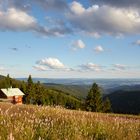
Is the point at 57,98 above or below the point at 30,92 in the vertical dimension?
below

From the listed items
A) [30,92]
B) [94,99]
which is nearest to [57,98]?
[30,92]

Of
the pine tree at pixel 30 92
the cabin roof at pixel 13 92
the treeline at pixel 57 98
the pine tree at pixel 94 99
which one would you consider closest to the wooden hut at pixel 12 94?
the cabin roof at pixel 13 92

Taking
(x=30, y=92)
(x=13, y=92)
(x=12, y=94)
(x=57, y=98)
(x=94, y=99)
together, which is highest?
(x=30, y=92)

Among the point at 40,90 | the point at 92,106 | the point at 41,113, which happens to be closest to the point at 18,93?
the point at 40,90

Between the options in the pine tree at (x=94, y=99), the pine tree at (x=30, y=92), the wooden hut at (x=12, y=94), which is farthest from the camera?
the wooden hut at (x=12, y=94)

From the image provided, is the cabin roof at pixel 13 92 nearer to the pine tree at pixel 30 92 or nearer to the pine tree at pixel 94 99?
the pine tree at pixel 30 92

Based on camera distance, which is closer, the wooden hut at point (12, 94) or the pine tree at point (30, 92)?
the pine tree at point (30, 92)

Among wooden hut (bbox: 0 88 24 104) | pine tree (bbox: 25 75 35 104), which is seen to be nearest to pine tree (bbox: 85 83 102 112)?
pine tree (bbox: 25 75 35 104)

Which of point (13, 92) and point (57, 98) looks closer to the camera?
point (13, 92)

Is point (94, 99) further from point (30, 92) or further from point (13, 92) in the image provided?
point (13, 92)

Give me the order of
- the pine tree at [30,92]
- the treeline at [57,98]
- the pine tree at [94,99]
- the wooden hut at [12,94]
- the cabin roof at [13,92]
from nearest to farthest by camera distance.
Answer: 1. the pine tree at [94,99]
2. the treeline at [57,98]
3. the pine tree at [30,92]
4. the wooden hut at [12,94]
5. the cabin roof at [13,92]

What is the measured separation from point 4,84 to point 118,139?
148040 mm

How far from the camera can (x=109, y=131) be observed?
28.5 ft

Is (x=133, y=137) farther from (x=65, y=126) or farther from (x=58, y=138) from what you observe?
(x=58, y=138)
